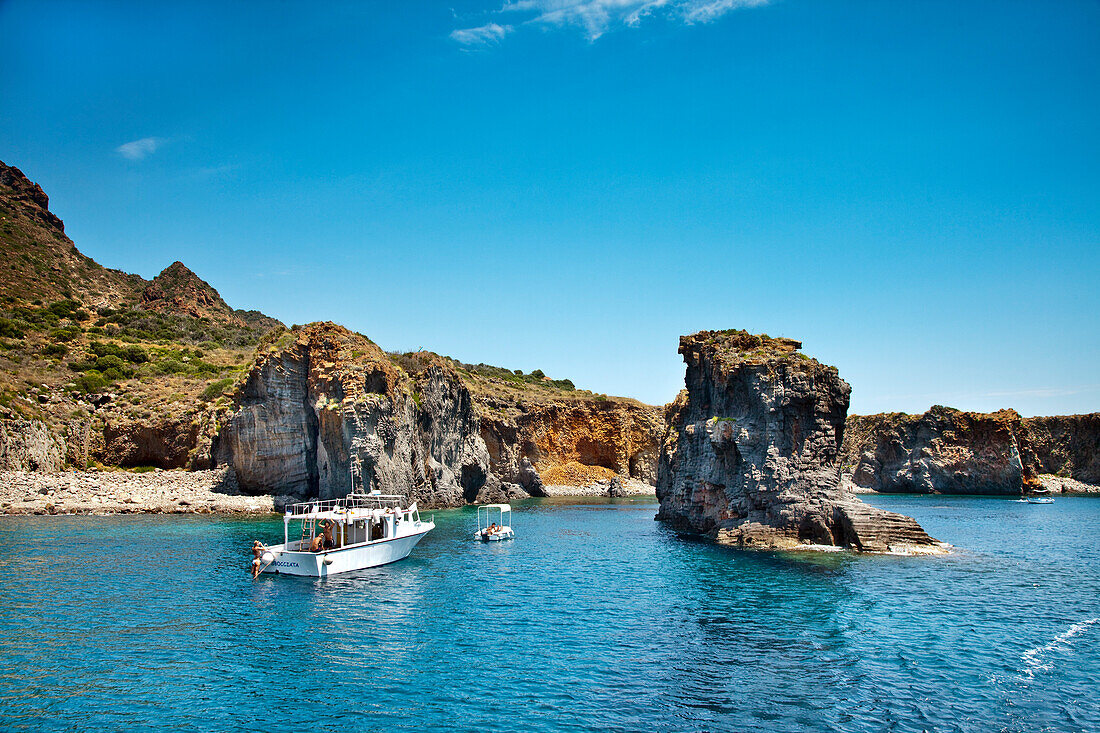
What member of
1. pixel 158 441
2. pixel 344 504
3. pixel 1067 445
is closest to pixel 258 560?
pixel 344 504

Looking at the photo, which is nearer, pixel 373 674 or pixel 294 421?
pixel 373 674

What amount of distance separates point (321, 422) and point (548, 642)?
42.7m

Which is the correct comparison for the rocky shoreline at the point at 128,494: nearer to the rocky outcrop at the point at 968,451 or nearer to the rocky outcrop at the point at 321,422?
the rocky outcrop at the point at 321,422

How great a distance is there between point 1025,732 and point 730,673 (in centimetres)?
676

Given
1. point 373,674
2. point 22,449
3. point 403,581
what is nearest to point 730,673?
point 373,674

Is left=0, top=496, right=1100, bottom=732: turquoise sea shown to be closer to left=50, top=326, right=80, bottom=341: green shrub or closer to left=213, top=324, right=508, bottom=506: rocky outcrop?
left=213, top=324, right=508, bottom=506: rocky outcrop

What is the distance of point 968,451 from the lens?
361 feet

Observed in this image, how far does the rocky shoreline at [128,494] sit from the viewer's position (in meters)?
51.0

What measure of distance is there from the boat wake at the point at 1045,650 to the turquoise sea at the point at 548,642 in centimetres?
10

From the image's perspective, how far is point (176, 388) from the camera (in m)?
70.9

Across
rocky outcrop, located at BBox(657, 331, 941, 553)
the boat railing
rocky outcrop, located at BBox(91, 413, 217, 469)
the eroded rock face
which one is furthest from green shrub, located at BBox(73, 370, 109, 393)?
the eroded rock face

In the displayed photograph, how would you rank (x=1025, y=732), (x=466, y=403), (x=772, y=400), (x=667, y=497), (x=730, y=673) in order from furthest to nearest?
(x=466, y=403) → (x=667, y=497) → (x=772, y=400) → (x=730, y=673) → (x=1025, y=732)

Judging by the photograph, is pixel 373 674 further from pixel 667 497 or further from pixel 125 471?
pixel 125 471

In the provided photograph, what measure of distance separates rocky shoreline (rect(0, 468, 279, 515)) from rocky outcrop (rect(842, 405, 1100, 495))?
10556 cm
